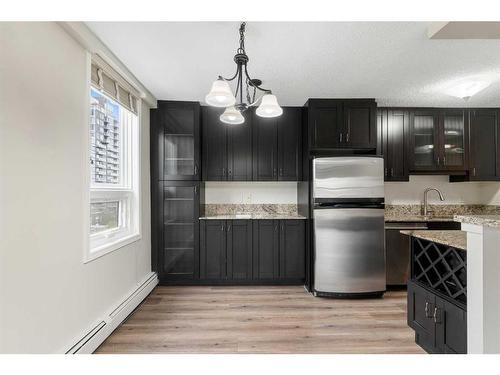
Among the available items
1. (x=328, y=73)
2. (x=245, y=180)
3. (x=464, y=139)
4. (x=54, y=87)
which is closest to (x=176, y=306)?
(x=245, y=180)

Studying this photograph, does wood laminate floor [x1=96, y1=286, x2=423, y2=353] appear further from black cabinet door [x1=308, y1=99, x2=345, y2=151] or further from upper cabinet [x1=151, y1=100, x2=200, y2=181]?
black cabinet door [x1=308, y1=99, x2=345, y2=151]

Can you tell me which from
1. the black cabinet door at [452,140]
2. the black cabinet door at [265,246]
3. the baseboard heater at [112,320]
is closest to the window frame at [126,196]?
the baseboard heater at [112,320]

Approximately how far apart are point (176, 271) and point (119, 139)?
1.77 m

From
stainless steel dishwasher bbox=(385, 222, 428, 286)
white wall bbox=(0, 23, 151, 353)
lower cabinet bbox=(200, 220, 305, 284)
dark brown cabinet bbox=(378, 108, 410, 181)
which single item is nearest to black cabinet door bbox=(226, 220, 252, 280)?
lower cabinet bbox=(200, 220, 305, 284)

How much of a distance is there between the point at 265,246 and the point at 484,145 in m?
3.26

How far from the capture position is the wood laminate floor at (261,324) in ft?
6.91

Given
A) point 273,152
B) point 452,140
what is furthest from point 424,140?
point 273,152

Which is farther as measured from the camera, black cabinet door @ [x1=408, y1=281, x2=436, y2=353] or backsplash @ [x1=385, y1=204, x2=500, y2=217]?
backsplash @ [x1=385, y1=204, x2=500, y2=217]

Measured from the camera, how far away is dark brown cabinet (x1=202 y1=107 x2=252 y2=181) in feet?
11.8

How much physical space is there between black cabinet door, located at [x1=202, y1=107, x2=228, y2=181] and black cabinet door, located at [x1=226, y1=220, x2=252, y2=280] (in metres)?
0.66

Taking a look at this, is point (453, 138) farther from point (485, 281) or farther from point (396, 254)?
point (485, 281)

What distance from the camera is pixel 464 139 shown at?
3.62 metres
